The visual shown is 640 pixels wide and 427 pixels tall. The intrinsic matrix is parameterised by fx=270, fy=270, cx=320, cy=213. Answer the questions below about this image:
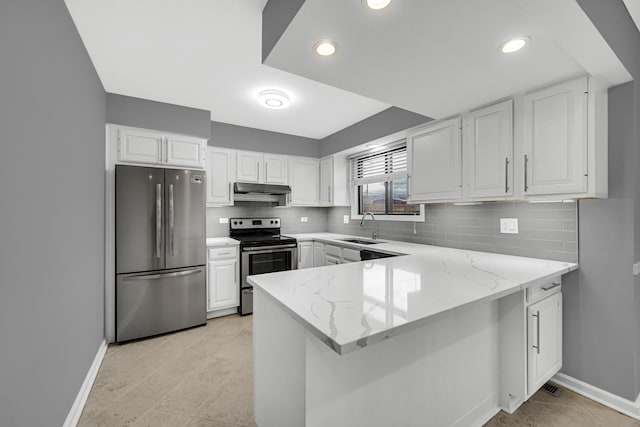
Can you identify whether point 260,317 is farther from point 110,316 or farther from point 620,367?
point 620,367

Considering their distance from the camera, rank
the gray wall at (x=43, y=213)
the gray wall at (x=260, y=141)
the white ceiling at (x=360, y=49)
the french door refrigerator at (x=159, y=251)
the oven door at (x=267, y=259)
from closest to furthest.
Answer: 1. the gray wall at (x=43, y=213)
2. the white ceiling at (x=360, y=49)
3. the french door refrigerator at (x=159, y=251)
4. the oven door at (x=267, y=259)
5. the gray wall at (x=260, y=141)

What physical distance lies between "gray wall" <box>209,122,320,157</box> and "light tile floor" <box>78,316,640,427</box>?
2523mm

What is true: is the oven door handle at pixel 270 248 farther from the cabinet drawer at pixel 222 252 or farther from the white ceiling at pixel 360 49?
the white ceiling at pixel 360 49

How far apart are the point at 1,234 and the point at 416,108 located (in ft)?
8.42

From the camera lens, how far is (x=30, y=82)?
1228 millimetres

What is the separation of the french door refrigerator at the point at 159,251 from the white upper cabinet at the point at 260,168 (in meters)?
0.78

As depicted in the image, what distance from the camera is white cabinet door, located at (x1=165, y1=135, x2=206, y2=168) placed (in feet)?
9.96

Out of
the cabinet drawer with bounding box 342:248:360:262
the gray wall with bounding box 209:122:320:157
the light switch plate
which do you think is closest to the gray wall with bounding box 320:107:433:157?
the gray wall with bounding box 209:122:320:157

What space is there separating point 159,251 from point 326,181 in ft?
8.30

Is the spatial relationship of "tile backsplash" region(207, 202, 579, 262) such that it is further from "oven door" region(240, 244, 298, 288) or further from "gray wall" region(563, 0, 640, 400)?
"oven door" region(240, 244, 298, 288)

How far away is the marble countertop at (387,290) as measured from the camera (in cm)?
94

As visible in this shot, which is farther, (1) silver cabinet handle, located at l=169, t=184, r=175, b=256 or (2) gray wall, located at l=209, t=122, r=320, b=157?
(2) gray wall, located at l=209, t=122, r=320, b=157

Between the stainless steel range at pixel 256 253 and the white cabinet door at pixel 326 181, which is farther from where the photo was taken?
the white cabinet door at pixel 326 181

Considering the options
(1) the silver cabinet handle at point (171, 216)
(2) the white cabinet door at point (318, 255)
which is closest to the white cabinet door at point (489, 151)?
(2) the white cabinet door at point (318, 255)
